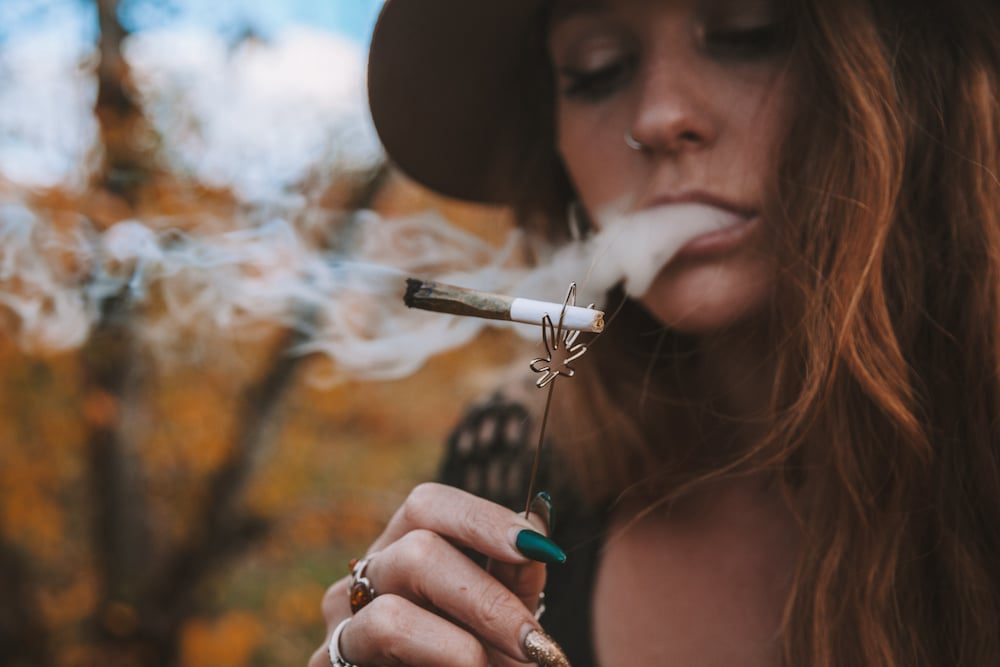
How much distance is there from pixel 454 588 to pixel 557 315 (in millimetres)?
467

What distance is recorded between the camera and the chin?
1448mm

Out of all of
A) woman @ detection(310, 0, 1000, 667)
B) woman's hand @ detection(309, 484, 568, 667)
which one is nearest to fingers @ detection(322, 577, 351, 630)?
woman @ detection(310, 0, 1000, 667)

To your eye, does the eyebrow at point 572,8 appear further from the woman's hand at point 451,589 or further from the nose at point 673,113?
the woman's hand at point 451,589

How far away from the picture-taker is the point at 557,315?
913mm

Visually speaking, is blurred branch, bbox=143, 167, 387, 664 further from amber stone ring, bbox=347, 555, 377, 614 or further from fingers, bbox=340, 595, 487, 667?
fingers, bbox=340, 595, 487, 667

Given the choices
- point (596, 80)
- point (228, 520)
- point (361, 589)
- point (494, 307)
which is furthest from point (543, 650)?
point (228, 520)

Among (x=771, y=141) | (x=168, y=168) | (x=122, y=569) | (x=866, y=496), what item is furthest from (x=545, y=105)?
(x=122, y=569)

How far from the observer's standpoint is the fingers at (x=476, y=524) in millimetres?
1011

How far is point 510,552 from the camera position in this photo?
1023mm

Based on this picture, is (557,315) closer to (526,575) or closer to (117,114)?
(526,575)

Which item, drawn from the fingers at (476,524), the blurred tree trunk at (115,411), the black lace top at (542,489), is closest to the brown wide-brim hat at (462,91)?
the black lace top at (542,489)

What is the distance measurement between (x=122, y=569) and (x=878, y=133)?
193 inches

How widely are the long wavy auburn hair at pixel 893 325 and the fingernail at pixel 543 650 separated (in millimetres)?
528

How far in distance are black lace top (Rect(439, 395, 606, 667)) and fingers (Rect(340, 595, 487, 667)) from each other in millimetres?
698
